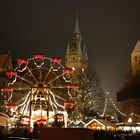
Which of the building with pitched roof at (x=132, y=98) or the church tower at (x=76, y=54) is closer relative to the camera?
the building with pitched roof at (x=132, y=98)

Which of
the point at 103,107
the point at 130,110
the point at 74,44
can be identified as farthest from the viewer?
the point at 74,44

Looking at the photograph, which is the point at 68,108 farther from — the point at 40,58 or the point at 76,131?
the point at 76,131

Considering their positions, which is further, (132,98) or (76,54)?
(76,54)

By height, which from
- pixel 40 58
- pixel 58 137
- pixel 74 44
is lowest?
pixel 58 137

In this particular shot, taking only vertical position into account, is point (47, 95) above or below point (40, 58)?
below

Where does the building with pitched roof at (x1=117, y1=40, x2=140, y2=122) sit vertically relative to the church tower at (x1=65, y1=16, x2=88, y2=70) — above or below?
below

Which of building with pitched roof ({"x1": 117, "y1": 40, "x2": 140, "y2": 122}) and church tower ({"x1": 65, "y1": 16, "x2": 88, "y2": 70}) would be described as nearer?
building with pitched roof ({"x1": 117, "y1": 40, "x2": 140, "y2": 122})

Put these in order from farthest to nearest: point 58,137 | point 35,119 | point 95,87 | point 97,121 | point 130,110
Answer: point 95,87 < point 130,110 < point 97,121 < point 35,119 < point 58,137

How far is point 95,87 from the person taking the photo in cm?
6931

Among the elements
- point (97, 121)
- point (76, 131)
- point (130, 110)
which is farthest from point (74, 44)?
point (76, 131)

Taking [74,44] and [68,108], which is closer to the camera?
[68,108]

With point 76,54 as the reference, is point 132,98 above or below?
below

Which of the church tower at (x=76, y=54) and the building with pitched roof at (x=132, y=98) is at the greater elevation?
the church tower at (x=76, y=54)

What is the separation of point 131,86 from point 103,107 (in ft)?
Answer: 33.9
